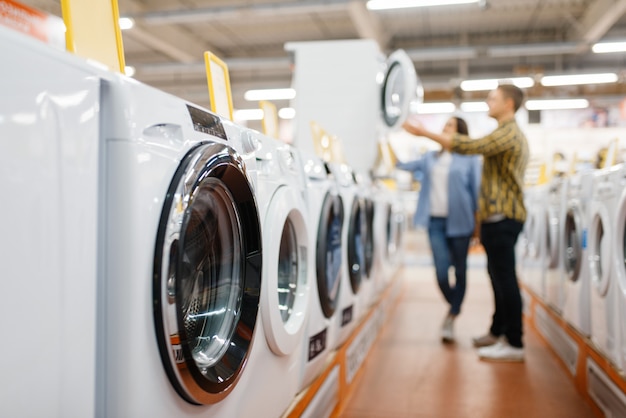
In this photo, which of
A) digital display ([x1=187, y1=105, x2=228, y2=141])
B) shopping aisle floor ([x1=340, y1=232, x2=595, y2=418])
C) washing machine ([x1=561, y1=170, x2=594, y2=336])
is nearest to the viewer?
digital display ([x1=187, y1=105, x2=228, y2=141])

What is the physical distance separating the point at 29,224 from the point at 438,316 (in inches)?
177

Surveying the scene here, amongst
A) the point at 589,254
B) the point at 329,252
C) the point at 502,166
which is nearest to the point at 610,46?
the point at 502,166

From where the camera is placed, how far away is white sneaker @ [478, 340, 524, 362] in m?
3.38

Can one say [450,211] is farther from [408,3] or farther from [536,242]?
[408,3]

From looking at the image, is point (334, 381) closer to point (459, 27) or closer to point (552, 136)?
point (459, 27)

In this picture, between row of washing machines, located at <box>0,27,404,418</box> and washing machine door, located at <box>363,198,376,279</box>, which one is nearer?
row of washing machines, located at <box>0,27,404,418</box>

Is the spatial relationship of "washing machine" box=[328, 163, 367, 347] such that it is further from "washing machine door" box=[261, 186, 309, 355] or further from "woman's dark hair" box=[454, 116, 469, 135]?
"woman's dark hair" box=[454, 116, 469, 135]

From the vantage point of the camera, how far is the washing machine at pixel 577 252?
2902 mm

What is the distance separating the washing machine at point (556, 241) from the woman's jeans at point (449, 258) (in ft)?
1.75

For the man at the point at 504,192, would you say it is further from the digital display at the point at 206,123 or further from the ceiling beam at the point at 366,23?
the ceiling beam at the point at 366,23

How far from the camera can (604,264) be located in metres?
2.54

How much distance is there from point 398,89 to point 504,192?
1.46 metres

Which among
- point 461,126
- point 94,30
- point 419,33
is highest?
point 419,33

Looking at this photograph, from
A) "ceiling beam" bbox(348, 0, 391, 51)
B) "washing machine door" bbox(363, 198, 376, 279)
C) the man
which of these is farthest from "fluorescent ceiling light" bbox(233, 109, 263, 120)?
the man
